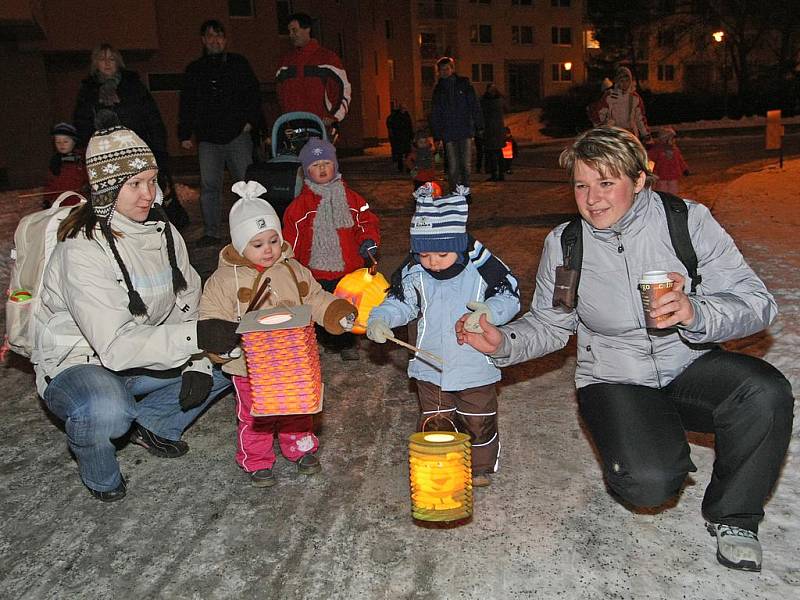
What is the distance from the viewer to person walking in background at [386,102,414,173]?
24938mm

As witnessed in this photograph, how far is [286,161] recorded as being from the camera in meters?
7.14

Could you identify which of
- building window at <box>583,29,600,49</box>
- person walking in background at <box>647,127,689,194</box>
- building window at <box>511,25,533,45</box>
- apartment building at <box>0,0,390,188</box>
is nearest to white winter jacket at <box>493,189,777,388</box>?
person walking in background at <box>647,127,689,194</box>

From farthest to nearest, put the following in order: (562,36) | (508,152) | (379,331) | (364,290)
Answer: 1. (562,36)
2. (508,152)
3. (364,290)
4. (379,331)

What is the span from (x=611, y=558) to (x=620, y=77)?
34.8 ft

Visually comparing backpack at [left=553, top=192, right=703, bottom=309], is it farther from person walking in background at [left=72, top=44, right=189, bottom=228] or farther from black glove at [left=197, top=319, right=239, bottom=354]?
person walking in background at [left=72, top=44, right=189, bottom=228]

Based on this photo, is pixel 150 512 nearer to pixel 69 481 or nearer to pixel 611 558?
pixel 69 481

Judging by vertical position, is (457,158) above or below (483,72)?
below

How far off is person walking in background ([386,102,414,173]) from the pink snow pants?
20.3 m

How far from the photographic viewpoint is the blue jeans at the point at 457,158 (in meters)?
13.4

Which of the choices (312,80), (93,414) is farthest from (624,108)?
(93,414)

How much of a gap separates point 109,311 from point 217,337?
60 centimetres

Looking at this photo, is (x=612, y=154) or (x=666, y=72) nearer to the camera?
(x=612, y=154)

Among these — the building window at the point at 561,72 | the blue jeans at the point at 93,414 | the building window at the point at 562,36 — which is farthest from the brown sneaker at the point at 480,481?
the building window at the point at 562,36

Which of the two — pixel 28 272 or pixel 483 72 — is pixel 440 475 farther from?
pixel 483 72
